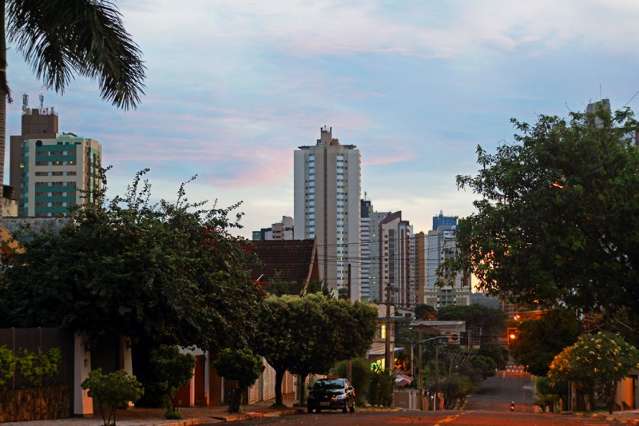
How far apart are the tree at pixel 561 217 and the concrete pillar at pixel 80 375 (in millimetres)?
11160

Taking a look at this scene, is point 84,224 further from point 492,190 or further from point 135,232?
point 492,190

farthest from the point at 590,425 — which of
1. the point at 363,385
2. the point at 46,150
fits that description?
the point at 46,150

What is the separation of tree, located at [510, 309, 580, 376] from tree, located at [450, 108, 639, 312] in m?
46.2

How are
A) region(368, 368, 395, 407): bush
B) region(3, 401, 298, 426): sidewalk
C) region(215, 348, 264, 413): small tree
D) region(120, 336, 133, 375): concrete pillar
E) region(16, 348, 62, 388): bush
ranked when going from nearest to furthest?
region(16, 348, 62, 388): bush < region(3, 401, 298, 426): sidewalk < region(120, 336, 133, 375): concrete pillar < region(215, 348, 264, 413): small tree < region(368, 368, 395, 407): bush

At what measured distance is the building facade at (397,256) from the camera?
164500 millimetres

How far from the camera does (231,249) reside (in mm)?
35281

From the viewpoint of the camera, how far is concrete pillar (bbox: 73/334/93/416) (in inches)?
1202

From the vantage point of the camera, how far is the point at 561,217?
2745 cm

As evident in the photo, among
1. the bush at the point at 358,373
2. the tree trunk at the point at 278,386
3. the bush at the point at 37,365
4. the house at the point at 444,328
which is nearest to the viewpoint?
the bush at the point at 37,365

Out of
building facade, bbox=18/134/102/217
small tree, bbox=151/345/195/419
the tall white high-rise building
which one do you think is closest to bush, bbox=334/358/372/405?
small tree, bbox=151/345/195/419

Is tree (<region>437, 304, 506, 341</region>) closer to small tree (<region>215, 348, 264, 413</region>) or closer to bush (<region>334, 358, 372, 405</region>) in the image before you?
bush (<region>334, 358, 372, 405</region>)

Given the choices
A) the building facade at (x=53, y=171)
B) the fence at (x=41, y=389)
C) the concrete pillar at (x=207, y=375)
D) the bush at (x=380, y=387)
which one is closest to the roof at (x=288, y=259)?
the bush at (x=380, y=387)

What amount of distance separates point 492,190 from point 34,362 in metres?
13.0

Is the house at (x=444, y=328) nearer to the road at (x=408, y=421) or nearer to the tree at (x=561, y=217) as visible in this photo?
the road at (x=408, y=421)
